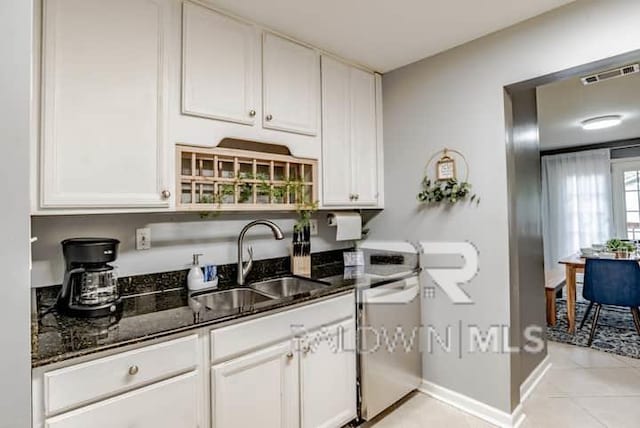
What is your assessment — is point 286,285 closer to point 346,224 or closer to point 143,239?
point 346,224

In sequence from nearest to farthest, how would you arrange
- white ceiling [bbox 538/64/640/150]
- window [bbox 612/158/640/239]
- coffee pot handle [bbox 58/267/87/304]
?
coffee pot handle [bbox 58/267/87/304] → white ceiling [bbox 538/64/640/150] → window [bbox 612/158/640/239]

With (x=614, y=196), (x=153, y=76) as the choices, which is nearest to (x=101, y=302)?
(x=153, y=76)

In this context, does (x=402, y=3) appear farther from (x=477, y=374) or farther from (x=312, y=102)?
(x=477, y=374)

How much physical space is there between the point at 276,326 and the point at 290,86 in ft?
4.44

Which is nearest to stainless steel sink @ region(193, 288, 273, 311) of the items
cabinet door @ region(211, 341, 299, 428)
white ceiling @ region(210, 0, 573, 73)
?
cabinet door @ region(211, 341, 299, 428)

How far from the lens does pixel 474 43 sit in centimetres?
218

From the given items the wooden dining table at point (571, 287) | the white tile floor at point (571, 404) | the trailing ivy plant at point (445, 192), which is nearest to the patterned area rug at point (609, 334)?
the wooden dining table at point (571, 287)

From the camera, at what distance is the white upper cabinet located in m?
2.29

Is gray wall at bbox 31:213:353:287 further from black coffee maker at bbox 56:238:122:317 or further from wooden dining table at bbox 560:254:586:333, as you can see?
wooden dining table at bbox 560:254:586:333

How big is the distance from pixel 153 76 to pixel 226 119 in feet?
Answer: 1.23

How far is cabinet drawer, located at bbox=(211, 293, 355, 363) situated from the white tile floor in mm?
784

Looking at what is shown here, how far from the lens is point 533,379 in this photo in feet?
8.26

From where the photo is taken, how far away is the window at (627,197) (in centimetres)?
520

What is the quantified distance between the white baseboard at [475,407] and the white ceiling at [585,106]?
2455mm
